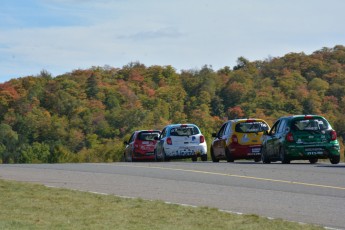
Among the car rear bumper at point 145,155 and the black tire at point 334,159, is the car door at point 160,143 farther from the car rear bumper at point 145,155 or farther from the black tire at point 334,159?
the black tire at point 334,159

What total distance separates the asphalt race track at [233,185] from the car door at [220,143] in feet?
18.5

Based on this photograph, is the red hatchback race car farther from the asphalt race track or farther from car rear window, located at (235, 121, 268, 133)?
the asphalt race track

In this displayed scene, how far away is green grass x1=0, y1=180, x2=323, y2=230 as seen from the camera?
42.7 feet

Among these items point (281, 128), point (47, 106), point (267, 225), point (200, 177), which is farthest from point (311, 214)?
point (47, 106)

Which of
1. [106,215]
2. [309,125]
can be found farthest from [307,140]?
[106,215]

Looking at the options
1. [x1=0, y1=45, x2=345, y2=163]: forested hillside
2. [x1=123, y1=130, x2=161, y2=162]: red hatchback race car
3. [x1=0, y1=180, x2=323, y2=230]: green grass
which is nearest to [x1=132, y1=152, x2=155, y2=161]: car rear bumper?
[x1=123, y1=130, x2=161, y2=162]: red hatchback race car

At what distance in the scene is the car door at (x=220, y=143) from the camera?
3341cm

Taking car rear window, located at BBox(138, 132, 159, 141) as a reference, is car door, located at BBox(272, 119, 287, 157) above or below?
below

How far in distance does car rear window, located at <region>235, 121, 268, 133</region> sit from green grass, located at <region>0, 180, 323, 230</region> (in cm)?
1554

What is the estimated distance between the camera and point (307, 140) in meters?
28.1

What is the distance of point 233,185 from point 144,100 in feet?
318

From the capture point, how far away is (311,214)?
1456 centimetres

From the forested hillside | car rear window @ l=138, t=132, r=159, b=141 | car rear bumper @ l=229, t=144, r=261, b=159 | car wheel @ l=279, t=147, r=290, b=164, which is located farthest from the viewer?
the forested hillside

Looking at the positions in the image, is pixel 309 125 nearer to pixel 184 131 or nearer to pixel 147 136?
pixel 184 131
